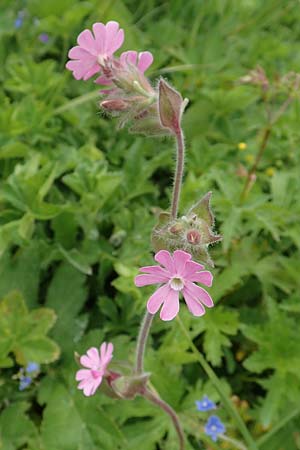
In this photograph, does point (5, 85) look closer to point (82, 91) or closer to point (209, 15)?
point (82, 91)

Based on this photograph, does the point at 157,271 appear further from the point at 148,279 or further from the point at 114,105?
the point at 114,105

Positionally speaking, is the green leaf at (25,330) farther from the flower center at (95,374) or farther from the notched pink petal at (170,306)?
the notched pink petal at (170,306)

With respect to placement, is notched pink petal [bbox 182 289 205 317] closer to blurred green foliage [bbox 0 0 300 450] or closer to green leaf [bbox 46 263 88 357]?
blurred green foliage [bbox 0 0 300 450]

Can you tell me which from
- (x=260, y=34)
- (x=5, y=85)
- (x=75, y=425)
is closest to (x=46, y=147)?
(x=5, y=85)

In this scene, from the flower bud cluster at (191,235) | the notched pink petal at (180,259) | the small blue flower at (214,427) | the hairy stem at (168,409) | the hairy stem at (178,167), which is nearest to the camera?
the notched pink petal at (180,259)

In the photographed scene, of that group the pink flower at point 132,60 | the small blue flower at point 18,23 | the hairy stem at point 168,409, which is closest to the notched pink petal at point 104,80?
the pink flower at point 132,60

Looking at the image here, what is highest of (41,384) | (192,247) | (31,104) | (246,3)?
(192,247)
